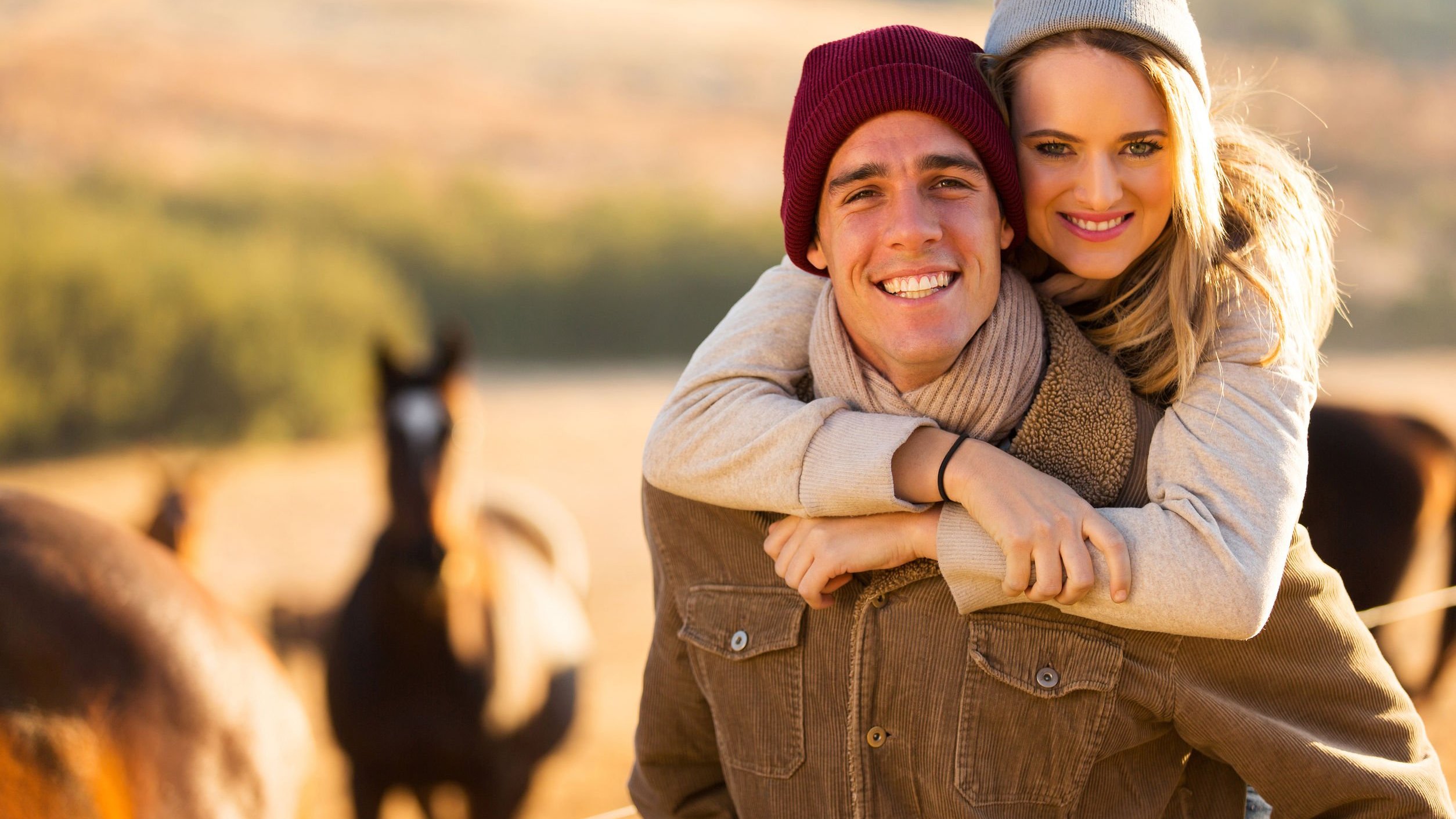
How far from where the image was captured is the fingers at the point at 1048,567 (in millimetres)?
1369

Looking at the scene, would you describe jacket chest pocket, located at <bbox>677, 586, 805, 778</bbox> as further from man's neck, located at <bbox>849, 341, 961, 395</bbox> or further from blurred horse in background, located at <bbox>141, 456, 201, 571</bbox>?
blurred horse in background, located at <bbox>141, 456, 201, 571</bbox>

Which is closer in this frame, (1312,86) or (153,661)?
(153,661)

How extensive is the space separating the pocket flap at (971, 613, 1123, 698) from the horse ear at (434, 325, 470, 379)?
123 inches

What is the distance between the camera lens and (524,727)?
425 cm

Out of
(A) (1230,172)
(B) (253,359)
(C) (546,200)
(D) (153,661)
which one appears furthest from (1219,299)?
(C) (546,200)

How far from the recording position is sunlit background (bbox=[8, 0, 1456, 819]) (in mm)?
13570

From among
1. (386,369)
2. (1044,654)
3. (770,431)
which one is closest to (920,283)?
(770,431)

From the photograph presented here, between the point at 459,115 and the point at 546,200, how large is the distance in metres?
5.83

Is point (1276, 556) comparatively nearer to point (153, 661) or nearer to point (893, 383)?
point (893, 383)

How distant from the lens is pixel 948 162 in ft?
4.96

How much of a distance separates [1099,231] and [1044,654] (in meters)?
0.57

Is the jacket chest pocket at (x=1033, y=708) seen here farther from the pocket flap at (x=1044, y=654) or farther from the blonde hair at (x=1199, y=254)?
the blonde hair at (x=1199, y=254)

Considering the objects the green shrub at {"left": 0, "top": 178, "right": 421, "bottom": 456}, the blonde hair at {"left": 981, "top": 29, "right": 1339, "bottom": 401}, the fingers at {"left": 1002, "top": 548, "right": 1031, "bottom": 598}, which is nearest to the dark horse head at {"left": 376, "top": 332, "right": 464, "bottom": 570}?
the blonde hair at {"left": 981, "top": 29, "right": 1339, "bottom": 401}

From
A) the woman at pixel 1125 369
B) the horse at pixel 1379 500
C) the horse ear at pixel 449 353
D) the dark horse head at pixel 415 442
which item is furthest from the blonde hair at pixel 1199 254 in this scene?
the horse ear at pixel 449 353
